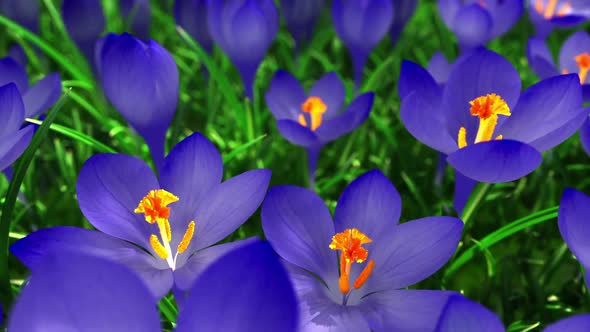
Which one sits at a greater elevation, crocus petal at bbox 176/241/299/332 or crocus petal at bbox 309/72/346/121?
crocus petal at bbox 176/241/299/332

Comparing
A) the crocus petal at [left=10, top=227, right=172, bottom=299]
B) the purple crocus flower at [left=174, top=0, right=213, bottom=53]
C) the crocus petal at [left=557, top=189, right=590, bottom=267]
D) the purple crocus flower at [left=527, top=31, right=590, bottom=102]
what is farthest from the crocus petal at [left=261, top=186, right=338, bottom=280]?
the purple crocus flower at [left=174, top=0, right=213, bottom=53]

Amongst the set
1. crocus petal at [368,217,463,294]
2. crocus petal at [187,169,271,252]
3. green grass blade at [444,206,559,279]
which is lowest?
green grass blade at [444,206,559,279]

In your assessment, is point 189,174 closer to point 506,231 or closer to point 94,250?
point 94,250

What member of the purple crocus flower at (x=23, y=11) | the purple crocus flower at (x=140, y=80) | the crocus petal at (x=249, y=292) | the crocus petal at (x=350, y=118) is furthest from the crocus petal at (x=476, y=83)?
the purple crocus flower at (x=23, y=11)

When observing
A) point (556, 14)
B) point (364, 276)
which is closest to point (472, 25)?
point (556, 14)

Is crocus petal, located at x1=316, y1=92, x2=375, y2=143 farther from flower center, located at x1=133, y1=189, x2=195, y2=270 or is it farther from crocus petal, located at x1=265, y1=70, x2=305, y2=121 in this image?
flower center, located at x1=133, y1=189, x2=195, y2=270

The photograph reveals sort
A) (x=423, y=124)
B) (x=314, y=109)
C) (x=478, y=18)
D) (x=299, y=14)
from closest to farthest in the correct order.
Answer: (x=423, y=124) → (x=314, y=109) → (x=478, y=18) → (x=299, y=14)
